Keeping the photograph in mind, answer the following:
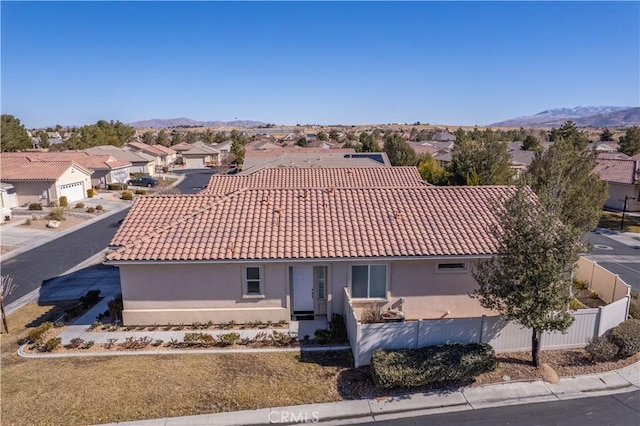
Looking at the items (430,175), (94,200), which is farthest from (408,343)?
(94,200)

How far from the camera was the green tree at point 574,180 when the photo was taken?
21406 millimetres

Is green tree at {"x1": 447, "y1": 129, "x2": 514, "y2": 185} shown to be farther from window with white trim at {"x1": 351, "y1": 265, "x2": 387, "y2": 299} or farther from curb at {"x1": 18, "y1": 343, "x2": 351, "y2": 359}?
curb at {"x1": 18, "y1": 343, "x2": 351, "y2": 359}

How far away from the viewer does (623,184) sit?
4150 centimetres

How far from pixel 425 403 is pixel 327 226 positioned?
24.7 feet

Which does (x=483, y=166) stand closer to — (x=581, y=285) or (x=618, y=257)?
(x=618, y=257)

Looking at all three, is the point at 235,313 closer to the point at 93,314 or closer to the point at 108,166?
the point at 93,314

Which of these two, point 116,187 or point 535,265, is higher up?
point 535,265

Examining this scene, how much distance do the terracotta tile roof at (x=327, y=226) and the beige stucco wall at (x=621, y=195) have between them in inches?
1164

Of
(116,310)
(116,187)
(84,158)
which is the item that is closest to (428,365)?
(116,310)

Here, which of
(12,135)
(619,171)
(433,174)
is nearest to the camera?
(433,174)

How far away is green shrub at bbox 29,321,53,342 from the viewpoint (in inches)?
602

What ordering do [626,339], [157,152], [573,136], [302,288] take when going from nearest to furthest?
[626,339], [302,288], [573,136], [157,152]

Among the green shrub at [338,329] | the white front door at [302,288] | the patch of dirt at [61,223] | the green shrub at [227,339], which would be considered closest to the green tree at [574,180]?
the green shrub at [338,329]

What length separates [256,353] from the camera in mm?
14383
